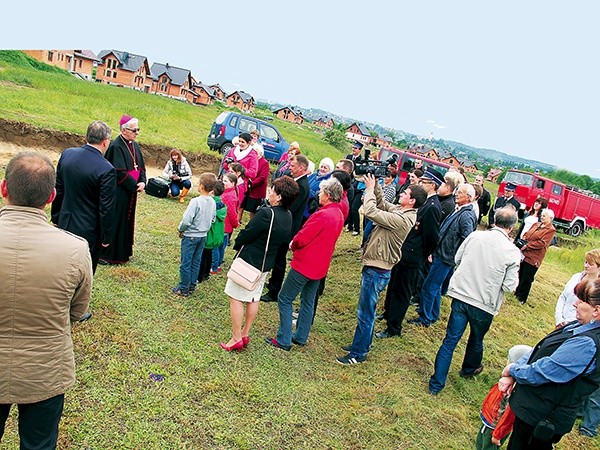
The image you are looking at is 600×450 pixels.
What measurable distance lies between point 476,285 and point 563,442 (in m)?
1.77

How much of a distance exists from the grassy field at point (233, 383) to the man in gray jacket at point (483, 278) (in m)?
0.67

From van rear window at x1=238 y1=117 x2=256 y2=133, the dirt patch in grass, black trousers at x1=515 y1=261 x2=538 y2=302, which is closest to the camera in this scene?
black trousers at x1=515 y1=261 x2=538 y2=302

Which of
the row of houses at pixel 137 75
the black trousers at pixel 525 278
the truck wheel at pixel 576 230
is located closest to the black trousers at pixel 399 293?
the black trousers at pixel 525 278

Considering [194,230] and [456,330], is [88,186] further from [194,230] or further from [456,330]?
[456,330]

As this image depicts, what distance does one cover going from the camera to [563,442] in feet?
13.8

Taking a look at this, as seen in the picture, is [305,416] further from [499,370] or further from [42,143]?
[42,143]

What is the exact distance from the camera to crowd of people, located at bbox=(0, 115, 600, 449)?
191 centimetres

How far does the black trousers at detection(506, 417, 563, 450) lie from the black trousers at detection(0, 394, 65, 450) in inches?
112

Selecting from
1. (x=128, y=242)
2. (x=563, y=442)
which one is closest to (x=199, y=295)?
(x=128, y=242)

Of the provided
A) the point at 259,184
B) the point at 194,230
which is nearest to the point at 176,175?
the point at 259,184

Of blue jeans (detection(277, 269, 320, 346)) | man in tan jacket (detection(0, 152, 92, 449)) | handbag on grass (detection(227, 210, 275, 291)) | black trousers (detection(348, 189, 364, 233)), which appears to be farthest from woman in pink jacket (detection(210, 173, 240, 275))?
black trousers (detection(348, 189, 364, 233))

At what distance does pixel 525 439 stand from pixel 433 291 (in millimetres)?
3007

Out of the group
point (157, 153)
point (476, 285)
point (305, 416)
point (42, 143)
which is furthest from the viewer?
point (157, 153)

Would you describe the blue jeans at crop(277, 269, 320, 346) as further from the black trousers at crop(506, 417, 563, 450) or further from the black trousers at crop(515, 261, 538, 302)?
the black trousers at crop(515, 261, 538, 302)
